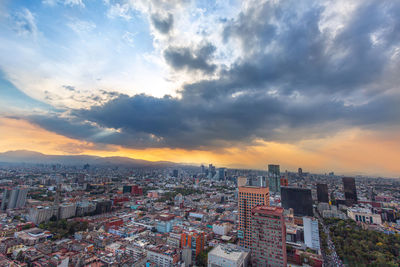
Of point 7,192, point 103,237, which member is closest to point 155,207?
point 103,237

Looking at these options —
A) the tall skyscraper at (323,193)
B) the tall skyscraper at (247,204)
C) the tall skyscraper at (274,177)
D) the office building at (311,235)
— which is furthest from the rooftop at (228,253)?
the tall skyscraper at (274,177)

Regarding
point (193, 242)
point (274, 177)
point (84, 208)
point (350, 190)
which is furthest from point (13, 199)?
point (350, 190)

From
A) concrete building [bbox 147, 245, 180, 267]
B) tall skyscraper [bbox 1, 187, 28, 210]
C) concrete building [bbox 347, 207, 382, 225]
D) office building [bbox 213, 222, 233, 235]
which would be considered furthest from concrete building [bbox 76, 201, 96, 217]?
concrete building [bbox 347, 207, 382, 225]

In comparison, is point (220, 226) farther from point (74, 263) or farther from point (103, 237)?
point (74, 263)

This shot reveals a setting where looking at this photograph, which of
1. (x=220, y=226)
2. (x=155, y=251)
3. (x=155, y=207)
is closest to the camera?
(x=155, y=251)

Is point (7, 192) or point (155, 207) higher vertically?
point (7, 192)

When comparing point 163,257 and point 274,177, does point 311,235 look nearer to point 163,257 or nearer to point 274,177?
point 163,257

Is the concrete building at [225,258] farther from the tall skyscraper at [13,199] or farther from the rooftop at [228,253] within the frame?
the tall skyscraper at [13,199]
